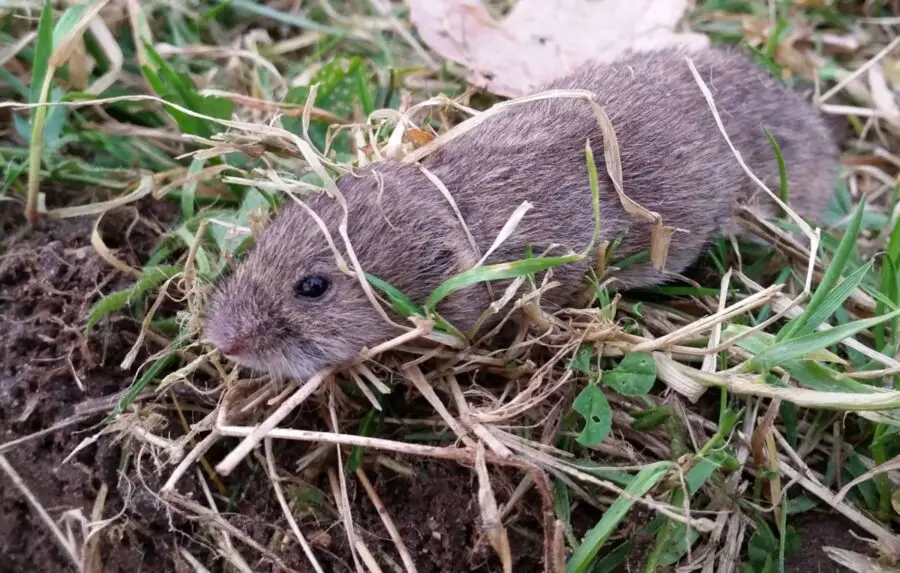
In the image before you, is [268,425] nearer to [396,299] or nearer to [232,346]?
[232,346]

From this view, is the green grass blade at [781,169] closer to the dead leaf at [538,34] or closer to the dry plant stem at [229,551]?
the dead leaf at [538,34]

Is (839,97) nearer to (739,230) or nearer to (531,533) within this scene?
(739,230)

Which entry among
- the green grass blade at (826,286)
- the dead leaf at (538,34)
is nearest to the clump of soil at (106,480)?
the green grass blade at (826,286)

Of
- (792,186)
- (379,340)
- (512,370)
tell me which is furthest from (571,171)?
(792,186)

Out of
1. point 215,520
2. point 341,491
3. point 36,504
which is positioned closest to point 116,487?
point 36,504

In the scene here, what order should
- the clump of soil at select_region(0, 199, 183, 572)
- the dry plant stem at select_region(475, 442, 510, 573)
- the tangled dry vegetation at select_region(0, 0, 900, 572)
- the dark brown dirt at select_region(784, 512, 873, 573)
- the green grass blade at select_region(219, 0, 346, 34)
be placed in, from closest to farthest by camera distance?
the dry plant stem at select_region(475, 442, 510, 573) < the tangled dry vegetation at select_region(0, 0, 900, 572) < the dark brown dirt at select_region(784, 512, 873, 573) < the clump of soil at select_region(0, 199, 183, 572) < the green grass blade at select_region(219, 0, 346, 34)

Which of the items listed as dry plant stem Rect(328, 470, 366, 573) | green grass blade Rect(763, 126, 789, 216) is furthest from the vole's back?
dry plant stem Rect(328, 470, 366, 573)

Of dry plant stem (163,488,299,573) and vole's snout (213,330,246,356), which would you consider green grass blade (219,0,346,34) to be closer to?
vole's snout (213,330,246,356)
